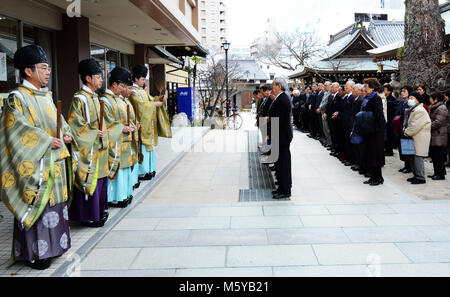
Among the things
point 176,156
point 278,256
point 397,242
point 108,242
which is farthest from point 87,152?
point 176,156

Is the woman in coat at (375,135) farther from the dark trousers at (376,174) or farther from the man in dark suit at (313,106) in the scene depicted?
the man in dark suit at (313,106)

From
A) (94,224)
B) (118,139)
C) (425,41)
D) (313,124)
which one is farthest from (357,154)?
(313,124)

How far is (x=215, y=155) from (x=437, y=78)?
246 inches

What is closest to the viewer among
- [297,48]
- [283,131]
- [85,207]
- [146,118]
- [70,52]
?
[85,207]

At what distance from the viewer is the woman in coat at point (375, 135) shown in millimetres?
7594

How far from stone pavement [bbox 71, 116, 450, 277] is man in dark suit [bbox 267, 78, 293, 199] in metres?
0.30

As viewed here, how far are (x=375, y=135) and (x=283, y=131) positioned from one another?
2.11 metres

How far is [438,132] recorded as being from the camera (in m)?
7.82

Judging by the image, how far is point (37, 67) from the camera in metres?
4.04

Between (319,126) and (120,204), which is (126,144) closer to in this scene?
(120,204)

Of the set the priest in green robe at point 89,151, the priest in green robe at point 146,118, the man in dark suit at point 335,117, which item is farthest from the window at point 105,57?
the priest in green robe at point 89,151

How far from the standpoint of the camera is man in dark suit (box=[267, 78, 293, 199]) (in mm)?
6578

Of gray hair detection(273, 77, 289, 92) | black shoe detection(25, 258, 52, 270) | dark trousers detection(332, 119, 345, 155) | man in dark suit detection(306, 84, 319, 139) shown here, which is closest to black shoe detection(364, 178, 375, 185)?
gray hair detection(273, 77, 289, 92)
